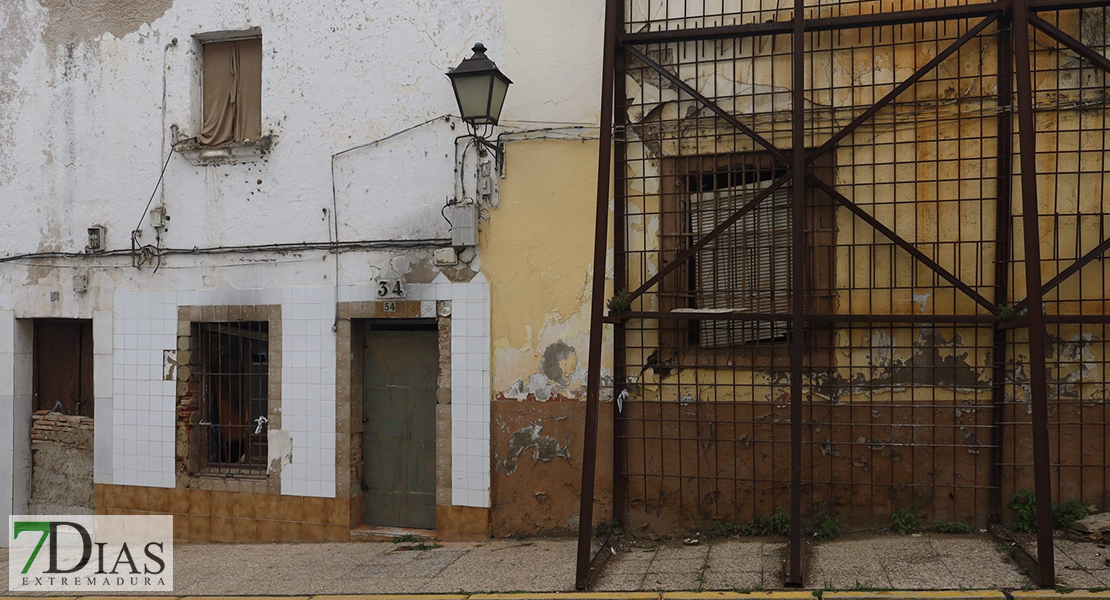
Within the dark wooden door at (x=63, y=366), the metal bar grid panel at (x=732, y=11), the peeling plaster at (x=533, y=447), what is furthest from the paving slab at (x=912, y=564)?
the dark wooden door at (x=63, y=366)

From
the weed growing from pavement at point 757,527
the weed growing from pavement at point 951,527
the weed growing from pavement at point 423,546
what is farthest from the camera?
the weed growing from pavement at point 423,546

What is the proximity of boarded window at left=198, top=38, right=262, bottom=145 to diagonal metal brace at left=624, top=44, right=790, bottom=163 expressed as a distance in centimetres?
365

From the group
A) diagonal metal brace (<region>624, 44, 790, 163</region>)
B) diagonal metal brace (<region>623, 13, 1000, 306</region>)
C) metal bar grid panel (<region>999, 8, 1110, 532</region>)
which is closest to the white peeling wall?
diagonal metal brace (<region>624, 44, 790, 163</region>)

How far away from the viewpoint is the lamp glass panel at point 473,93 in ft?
21.6

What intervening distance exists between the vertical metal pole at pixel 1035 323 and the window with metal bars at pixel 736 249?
144 cm

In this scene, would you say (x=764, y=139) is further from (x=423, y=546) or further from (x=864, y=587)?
(x=423, y=546)

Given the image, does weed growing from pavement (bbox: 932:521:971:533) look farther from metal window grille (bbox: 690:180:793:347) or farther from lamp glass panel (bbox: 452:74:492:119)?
lamp glass panel (bbox: 452:74:492:119)

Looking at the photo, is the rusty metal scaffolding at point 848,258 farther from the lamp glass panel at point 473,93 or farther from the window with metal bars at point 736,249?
the lamp glass panel at point 473,93

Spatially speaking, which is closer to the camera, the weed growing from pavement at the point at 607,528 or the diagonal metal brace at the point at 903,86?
the diagonal metal brace at the point at 903,86

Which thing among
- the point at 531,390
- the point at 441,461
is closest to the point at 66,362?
the point at 441,461

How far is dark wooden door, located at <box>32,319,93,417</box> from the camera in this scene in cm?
874

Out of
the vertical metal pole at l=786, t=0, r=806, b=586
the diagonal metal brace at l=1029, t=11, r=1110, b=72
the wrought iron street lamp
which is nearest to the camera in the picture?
the vertical metal pole at l=786, t=0, r=806, b=586

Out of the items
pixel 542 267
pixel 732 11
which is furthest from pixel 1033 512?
pixel 732 11

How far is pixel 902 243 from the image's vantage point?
606 centimetres
